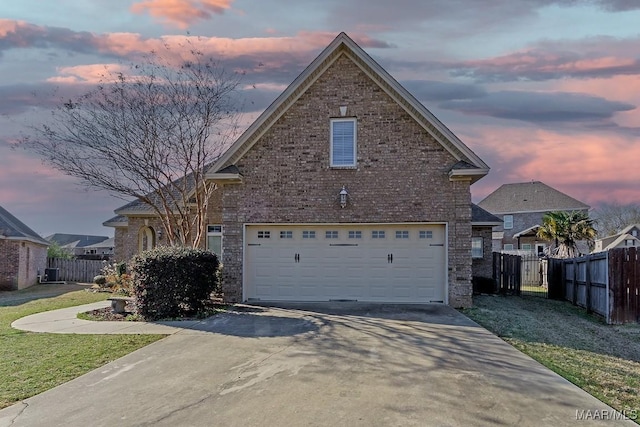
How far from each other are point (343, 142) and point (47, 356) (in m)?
9.48

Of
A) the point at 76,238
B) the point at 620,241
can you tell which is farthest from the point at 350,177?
the point at 76,238

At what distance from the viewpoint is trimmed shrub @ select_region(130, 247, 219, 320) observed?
1154 cm

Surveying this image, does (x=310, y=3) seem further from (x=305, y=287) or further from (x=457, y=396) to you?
(x=457, y=396)

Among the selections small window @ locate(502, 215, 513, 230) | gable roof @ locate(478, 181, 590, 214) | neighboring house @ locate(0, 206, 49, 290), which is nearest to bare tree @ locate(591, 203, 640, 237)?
gable roof @ locate(478, 181, 590, 214)

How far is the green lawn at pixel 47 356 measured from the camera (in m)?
6.31

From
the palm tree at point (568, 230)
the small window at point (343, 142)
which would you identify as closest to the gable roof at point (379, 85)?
the small window at point (343, 142)

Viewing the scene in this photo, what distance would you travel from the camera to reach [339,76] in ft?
46.7

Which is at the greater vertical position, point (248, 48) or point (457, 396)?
point (248, 48)

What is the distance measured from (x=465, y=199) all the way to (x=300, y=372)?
336 inches

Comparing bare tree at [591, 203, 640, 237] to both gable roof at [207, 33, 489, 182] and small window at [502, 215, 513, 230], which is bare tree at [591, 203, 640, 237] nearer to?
small window at [502, 215, 513, 230]

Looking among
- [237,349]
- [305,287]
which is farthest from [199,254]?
[237,349]

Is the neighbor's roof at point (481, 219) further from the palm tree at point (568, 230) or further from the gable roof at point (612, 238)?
the gable roof at point (612, 238)

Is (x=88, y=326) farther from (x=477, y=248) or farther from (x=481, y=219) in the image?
(x=477, y=248)

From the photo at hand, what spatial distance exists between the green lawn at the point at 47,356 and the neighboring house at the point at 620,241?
2669cm
